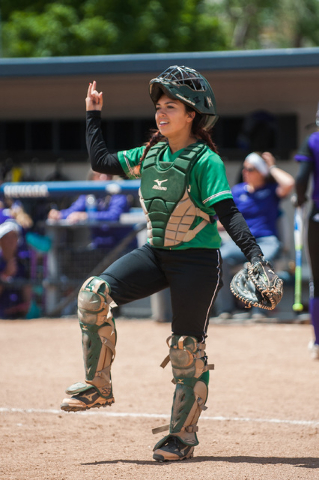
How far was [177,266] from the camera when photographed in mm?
3824

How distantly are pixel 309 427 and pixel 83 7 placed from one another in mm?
26660

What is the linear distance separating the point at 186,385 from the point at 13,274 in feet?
18.5

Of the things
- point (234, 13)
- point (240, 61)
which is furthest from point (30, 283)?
point (234, 13)

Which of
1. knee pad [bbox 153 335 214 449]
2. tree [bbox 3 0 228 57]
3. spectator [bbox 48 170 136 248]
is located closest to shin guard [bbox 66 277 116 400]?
knee pad [bbox 153 335 214 449]

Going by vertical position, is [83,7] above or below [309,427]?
above

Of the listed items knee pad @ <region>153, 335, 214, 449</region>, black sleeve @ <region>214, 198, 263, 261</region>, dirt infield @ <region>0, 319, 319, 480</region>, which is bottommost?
dirt infield @ <region>0, 319, 319, 480</region>

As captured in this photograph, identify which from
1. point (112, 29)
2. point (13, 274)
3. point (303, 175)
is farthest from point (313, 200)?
point (112, 29)

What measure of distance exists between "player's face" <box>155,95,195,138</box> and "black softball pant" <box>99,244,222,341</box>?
648 millimetres

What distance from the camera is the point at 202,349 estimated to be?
3.83 m

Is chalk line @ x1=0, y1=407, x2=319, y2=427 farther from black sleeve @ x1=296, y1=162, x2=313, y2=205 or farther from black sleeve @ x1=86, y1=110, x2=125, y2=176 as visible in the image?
black sleeve @ x1=296, y1=162, x2=313, y2=205

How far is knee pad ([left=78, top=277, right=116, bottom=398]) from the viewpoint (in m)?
3.70

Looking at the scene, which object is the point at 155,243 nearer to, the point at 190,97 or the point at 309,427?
the point at 190,97

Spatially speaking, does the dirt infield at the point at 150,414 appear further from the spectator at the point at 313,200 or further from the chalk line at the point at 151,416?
the spectator at the point at 313,200

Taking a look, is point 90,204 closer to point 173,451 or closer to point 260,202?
point 260,202
